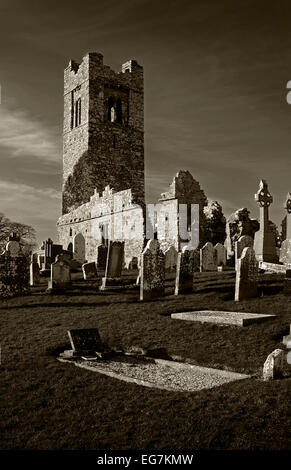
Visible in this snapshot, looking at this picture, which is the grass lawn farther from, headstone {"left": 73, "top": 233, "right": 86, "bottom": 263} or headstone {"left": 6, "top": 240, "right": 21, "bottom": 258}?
headstone {"left": 73, "top": 233, "right": 86, "bottom": 263}

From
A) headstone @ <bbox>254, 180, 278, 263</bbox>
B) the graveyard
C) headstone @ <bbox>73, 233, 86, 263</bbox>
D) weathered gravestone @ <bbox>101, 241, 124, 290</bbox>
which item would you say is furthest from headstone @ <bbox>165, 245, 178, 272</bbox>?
headstone @ <bbox>73, 233, 86, 263</bbox>

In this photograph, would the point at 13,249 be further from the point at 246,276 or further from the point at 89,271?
the point at 246,276

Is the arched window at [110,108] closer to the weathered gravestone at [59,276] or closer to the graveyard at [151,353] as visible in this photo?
the graveyard at [151,353]

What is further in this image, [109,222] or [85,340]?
[109,222]

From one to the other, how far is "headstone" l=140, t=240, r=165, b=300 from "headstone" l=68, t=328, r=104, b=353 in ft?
12.2

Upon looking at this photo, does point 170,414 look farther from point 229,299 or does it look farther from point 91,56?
point 91,56

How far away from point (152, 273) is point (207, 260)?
702 cm

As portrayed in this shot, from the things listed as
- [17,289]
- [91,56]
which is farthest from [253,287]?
[91,56]

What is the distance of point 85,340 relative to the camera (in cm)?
903

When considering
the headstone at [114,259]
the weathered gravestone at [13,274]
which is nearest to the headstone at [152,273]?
the headstone at [114,259]

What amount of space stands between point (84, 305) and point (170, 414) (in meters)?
7.96

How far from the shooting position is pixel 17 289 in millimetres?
15414

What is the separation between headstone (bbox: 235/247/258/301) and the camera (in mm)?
11562

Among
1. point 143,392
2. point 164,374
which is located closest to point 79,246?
point 164,374
